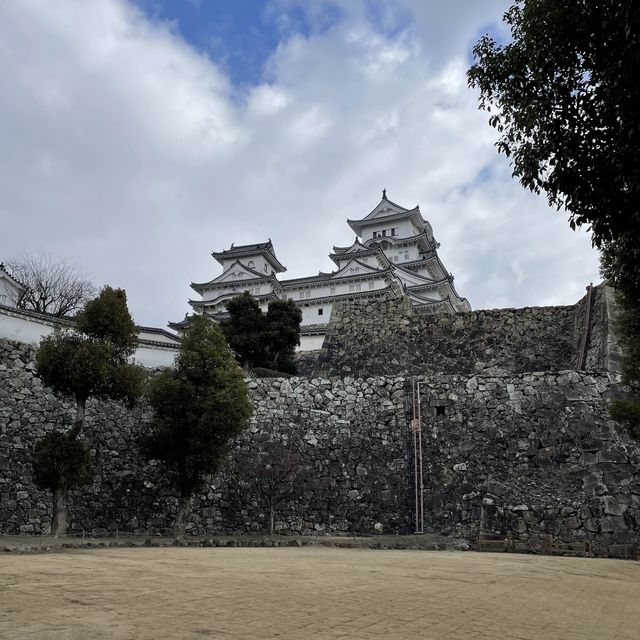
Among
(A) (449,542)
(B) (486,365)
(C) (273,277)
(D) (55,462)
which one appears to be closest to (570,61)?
(A) (449,542)

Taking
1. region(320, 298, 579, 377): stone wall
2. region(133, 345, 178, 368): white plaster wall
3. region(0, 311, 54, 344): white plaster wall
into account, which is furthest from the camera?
region(133, 345, 178, 368): white plaster wall

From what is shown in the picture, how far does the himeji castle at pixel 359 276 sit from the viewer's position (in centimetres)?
4744

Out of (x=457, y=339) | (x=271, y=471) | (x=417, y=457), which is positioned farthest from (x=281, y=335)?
(x=271, y=471)

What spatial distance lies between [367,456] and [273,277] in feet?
121

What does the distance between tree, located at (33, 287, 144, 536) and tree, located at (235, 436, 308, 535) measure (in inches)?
166

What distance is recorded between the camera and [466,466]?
16.7m

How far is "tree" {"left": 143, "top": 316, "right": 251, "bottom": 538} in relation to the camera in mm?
14305

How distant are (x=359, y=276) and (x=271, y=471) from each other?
3385cm

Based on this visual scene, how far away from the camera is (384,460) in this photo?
17.4m

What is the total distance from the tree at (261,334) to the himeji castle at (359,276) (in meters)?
12.1

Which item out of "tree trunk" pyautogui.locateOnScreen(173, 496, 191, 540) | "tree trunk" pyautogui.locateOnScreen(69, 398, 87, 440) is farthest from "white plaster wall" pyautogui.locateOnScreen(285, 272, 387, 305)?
"tree trunk" pyautogui.locateOnScreen(69, 398, 87, 440)

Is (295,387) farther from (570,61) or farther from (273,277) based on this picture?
(273,277)

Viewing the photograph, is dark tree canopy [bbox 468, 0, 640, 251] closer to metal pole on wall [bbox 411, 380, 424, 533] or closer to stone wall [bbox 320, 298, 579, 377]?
metal pole on wall [bbox 411, 380, 424, 533]

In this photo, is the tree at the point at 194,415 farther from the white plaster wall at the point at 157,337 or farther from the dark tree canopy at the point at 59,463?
the white plaster wall at the point at 157,337
